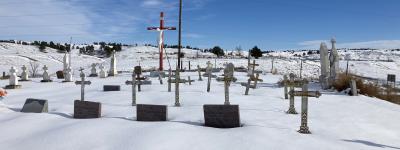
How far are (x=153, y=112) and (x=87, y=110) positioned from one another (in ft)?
5.04

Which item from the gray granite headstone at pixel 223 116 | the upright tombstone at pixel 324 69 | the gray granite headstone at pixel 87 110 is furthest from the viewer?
the upright tombstone at pixel 324 69

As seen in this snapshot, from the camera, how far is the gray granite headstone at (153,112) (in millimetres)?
7629

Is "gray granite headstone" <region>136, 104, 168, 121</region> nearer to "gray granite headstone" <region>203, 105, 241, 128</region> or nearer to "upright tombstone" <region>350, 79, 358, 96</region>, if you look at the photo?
"gray granite headstone" <region>203, 105, 241, 128</region>

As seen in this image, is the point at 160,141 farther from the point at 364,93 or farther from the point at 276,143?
the point at 364,93

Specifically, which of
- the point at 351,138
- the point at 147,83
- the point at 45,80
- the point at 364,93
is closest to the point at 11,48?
the point at 45,80

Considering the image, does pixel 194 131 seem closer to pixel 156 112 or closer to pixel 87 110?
pixel 156 112

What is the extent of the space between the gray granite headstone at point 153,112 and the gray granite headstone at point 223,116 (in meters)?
0.95

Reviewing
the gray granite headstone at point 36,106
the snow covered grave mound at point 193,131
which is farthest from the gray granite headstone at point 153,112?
the gray granite headstone at point 36,106

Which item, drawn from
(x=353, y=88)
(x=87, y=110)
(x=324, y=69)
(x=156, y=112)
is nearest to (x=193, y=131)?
(x=156, y=112)

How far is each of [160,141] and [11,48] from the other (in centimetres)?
9891

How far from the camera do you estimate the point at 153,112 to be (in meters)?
7.64

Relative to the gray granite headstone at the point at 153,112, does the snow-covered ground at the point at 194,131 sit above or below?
below

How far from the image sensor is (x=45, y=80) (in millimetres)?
20047

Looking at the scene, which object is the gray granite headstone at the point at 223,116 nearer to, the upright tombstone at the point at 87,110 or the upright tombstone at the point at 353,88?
the upright tombstone at the point at 87,110
